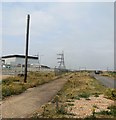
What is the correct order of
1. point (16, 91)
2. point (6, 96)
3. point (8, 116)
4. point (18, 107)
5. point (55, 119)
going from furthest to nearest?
point (16, 91)
point (6, 96)
point (18, 107)
point (8, 116)
point (55, 119)

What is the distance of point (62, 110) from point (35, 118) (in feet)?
5.12

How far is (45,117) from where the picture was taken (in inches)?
415

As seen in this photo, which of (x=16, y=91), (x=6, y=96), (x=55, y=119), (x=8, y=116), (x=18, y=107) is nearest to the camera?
(x=55, y=119)

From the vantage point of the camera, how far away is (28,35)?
1288 inches

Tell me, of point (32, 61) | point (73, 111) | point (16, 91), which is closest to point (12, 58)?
point (32, 61)

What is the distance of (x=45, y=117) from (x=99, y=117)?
78.8 inches

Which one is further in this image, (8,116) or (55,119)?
(8,116)

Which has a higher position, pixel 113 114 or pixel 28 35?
pixel 28 35

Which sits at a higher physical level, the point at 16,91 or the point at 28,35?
the point at 28,35

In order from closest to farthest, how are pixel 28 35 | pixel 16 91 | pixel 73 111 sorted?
pixel 73 111 < pixel 16 91 < pixel 28 35

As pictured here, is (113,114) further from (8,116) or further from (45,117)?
(8,116)

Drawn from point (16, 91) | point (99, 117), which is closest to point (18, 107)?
point (99, 117)

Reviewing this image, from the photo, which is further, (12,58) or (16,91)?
(12,58)

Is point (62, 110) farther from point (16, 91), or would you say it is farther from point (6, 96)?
point (16, 91)
